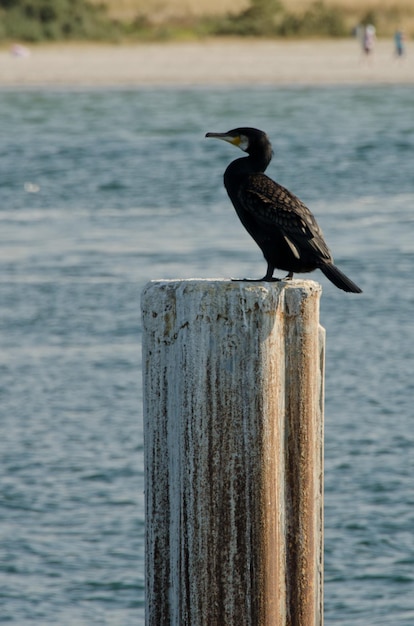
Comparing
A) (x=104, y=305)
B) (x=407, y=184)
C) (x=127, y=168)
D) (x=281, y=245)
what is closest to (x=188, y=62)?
(x=127, y=168)

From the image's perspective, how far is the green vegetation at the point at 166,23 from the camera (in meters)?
50.1

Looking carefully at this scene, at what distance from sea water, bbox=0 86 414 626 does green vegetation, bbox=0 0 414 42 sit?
26499 millimetres

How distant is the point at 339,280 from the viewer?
3.93 m

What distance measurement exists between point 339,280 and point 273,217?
0.29m

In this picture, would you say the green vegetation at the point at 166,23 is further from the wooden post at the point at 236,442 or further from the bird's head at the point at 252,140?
the wooden post at the point at 236,442

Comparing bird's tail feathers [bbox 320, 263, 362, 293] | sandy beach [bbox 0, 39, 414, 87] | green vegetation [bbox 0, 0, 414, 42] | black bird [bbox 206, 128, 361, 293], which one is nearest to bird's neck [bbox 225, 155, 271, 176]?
black bird [bbox 206, 128, 361, 293]

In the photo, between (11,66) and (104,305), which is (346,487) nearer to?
(104,305)

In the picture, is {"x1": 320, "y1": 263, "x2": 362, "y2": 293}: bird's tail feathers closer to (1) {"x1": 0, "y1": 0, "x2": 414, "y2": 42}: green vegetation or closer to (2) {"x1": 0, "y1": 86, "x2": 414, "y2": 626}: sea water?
(2) {"x1": 0, "y1": 86, "x2": 414, "y2": 626}: sea water

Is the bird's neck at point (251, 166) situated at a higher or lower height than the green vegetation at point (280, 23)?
higher

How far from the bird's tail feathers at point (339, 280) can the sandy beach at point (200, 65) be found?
3589 centimetres

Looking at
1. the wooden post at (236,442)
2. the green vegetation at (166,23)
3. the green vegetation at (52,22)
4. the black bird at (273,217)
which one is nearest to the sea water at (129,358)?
the black bird at (273,217)

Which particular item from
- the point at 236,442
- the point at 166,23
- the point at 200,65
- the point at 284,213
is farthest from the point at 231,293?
the point at 166,23

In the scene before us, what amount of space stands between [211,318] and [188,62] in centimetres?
4095

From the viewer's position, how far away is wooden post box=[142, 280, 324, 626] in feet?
11.0
